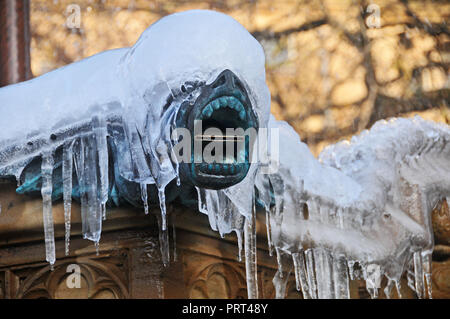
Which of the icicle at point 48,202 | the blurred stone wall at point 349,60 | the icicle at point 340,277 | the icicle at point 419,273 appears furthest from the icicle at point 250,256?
the blurred stone wall at point 349,60

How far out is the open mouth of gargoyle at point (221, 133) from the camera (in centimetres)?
167

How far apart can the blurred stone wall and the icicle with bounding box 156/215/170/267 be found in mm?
4304

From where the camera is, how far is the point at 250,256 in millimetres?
1976

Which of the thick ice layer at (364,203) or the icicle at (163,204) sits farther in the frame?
the thick ice layer at (364,203)

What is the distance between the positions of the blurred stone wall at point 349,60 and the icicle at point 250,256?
13.7 feet

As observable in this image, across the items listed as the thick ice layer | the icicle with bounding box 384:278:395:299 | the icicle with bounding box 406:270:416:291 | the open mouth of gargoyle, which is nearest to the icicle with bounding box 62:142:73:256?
the open mouth of gargoyle

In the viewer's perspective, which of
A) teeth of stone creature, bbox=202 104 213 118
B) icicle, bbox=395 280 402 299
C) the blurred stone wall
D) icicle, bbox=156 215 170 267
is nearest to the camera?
teeth of stone creature, bbox=202 104 213 118

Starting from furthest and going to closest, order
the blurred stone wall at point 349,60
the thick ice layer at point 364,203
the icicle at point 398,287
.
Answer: the blurred stone wall at point 349,60 < the icicle at point 398,287 < the thick ice layer at point 364,203

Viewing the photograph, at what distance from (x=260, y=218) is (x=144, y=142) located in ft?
1.94

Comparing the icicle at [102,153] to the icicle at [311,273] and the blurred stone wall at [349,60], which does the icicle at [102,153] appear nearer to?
the icicle at [311,273]

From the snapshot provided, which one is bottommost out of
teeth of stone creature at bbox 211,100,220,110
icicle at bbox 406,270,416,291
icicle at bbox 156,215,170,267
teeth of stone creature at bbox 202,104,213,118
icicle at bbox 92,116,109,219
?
icicle at bbox 406,270,416,291

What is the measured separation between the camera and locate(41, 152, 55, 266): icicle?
172 centimetres

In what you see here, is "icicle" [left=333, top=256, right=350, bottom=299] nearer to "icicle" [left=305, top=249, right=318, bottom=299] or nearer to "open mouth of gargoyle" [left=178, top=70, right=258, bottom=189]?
"icicle" [left=305, top=249, right=318, bottom=299]
